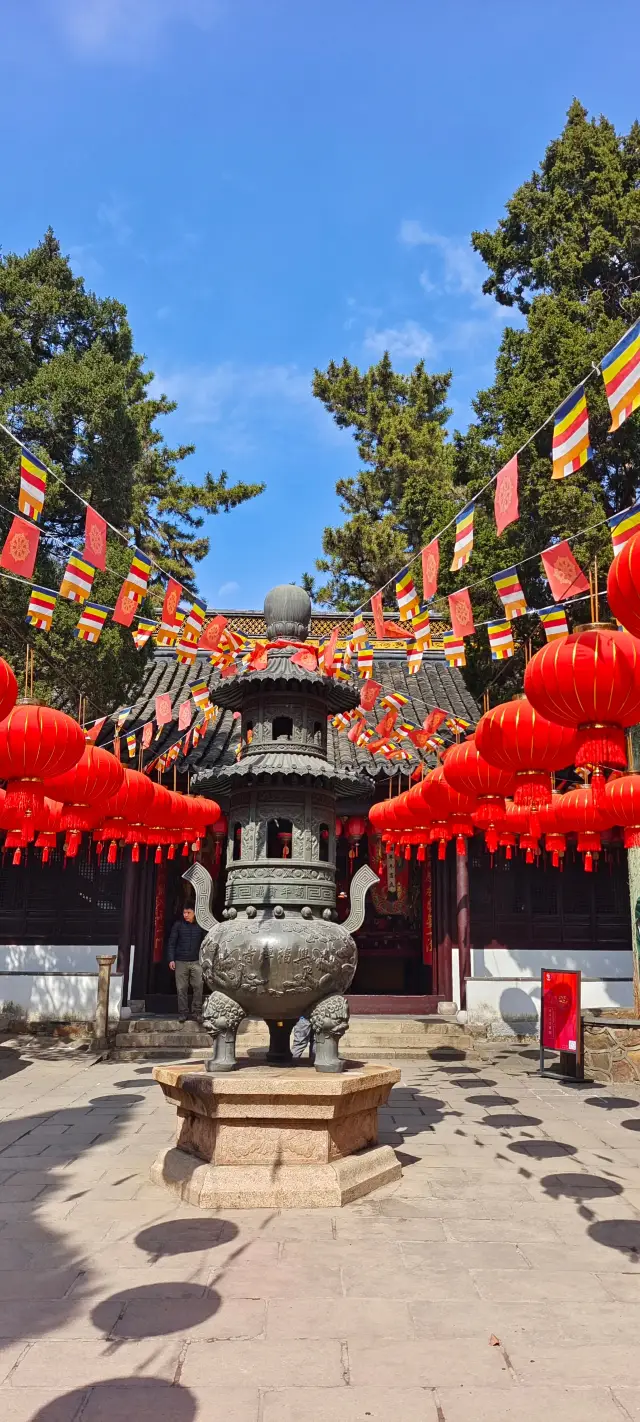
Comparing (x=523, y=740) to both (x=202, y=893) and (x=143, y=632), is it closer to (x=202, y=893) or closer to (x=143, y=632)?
(x=202, y=893)

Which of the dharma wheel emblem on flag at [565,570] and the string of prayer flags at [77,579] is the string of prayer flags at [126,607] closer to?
the string of prayer flags at [77,579]

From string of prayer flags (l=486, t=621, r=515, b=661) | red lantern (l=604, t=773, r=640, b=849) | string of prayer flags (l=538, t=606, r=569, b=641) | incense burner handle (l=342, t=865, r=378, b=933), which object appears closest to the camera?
incense burner handle (l=342, t=865, r=378, b=933)

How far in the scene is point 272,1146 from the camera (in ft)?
18.8

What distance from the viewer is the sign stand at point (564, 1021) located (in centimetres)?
1006

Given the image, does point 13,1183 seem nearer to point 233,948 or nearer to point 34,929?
point 233,948

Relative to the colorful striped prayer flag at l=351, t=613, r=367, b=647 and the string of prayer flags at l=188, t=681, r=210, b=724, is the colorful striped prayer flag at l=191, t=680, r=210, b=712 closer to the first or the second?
the string of prayer flags at l=188, t=681, r=210, b=724

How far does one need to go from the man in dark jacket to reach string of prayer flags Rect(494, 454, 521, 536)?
8.77 m

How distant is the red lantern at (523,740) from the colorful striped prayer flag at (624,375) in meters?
2.18

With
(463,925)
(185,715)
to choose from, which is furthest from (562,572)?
(463,925)

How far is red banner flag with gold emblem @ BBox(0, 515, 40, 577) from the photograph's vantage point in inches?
282

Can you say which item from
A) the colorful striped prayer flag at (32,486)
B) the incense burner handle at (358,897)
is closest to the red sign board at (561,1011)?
the incense burner handle at (358,897)

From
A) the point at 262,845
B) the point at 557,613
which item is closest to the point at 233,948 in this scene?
A: the point at 262,845

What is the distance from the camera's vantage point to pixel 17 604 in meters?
12.0

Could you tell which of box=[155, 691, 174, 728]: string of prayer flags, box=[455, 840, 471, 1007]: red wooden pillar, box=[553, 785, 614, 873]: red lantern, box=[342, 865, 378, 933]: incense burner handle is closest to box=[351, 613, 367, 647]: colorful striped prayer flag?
box=[155, 691, 174, 728]: string of prayer flags
